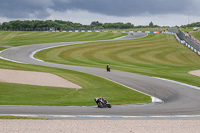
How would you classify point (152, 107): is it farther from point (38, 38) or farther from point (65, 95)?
point (38, 38)

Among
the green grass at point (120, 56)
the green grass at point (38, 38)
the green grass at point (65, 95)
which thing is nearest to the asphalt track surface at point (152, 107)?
the green grass at point (65, 95)

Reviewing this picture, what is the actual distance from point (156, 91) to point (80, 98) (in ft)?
24.9

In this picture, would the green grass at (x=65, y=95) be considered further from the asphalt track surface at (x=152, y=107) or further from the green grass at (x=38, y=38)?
the green grass at (x=38, y=38)

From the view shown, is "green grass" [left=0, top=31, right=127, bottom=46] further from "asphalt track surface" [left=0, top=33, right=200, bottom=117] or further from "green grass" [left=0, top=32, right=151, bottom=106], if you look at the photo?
"asphalt track surface" [left=0, top=33, right=200, bottom=117]

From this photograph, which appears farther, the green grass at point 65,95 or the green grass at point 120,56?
the green grass at point 120,56

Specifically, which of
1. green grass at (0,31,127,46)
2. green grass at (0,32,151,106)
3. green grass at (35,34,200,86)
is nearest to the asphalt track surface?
green grass at (0,32,151,106)

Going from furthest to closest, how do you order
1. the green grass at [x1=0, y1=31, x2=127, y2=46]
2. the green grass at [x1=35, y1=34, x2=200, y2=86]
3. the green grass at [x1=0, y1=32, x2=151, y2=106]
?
the green grass at [x1=0, y1=31, x2=127, y2=46], the green grass at [x1=35, y1=34, x2=200, y2=86], the green grass at [x1=0, y1=32, x2=151, y2=106]

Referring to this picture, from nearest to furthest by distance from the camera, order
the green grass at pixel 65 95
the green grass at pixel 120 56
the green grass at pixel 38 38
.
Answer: the green grass at pixel 65 95 < the green grass at pixel 120 56 < the green grass at pixel 38 38

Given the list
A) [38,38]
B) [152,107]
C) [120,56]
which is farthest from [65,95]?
[38,38]

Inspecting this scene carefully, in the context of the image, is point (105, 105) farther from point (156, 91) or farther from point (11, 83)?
point (11, 83)

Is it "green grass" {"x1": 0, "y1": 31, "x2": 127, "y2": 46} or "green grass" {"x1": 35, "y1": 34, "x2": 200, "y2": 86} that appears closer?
"green grass" {"x1": 35, "y1": 34, "x2": 200, "y2": 86}
